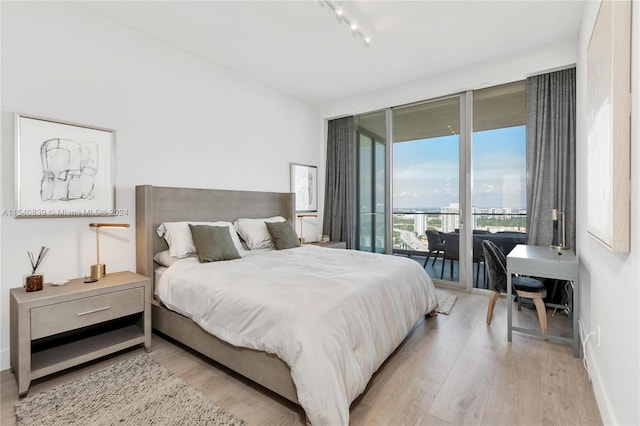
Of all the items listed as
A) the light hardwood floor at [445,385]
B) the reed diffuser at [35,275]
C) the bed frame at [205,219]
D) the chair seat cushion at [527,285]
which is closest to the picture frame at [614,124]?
the light hardwood floor at [445,385]

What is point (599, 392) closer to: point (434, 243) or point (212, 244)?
point (434, 243)

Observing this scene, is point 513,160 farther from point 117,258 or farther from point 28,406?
point 28,406

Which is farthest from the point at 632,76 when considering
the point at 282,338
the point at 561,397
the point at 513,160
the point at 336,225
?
the point at 336,225

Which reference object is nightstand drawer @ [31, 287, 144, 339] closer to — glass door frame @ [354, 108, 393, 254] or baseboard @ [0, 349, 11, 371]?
baseboard @ [0, 349, 11, 371]

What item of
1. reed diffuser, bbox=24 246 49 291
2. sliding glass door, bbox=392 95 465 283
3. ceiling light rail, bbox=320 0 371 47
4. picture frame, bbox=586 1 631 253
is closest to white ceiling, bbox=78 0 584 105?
ceiling light rail, bbox=320 0 371 47

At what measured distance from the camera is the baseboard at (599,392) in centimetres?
150

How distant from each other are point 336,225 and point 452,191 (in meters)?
1.88

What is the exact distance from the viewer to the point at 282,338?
162cm

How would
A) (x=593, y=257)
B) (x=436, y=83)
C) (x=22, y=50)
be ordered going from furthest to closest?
Answer: (x=436, y=83)
(x=22, y=50)
(x=593, y=257)

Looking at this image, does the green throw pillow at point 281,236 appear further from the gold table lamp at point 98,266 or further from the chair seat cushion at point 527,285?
the chair seat cushion at point 527,285

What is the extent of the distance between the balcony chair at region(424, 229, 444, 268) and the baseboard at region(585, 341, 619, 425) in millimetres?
2254

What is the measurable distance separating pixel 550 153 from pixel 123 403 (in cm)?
447

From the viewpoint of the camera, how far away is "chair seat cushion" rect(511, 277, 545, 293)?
265cm

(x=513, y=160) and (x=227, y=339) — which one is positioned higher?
(x=513, y=160)
